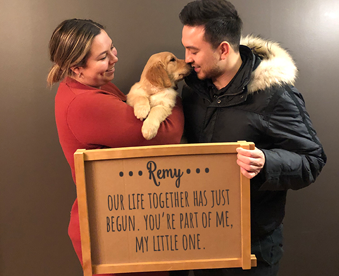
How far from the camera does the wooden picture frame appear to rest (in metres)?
1.15

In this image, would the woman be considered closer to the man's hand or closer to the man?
the man

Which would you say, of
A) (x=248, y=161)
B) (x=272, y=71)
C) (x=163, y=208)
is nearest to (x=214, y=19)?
(x=272, y=71)

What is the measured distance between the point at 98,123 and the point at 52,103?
837 mm

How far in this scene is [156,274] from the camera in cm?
142

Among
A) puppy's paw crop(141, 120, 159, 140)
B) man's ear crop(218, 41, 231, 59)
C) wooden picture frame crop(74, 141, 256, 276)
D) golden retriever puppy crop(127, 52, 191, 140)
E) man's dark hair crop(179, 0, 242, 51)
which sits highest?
man's dark hair crop(179, 0, 242, 51)

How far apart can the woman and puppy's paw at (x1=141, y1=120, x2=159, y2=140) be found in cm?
4

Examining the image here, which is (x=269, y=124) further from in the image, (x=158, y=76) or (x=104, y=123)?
(x=104, y=123)

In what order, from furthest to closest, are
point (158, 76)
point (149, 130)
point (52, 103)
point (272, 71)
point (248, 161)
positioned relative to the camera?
point (52, 103) < point (158, 76) < point (272, 71) < point (149, 130) < point (248, 161)

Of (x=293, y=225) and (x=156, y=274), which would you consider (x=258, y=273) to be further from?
(x=293, y=225)

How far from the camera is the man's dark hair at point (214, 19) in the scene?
4.66 ft

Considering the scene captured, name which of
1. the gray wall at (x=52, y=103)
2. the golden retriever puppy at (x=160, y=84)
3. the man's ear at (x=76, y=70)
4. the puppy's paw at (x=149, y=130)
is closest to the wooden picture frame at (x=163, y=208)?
the puppy's paw at (x=149, y=130)

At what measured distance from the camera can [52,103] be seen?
1961 millimetres

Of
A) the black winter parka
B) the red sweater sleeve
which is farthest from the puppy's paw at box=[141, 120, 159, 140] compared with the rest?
the black winter parka

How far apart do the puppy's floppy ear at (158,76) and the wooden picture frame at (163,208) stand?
591 mm
